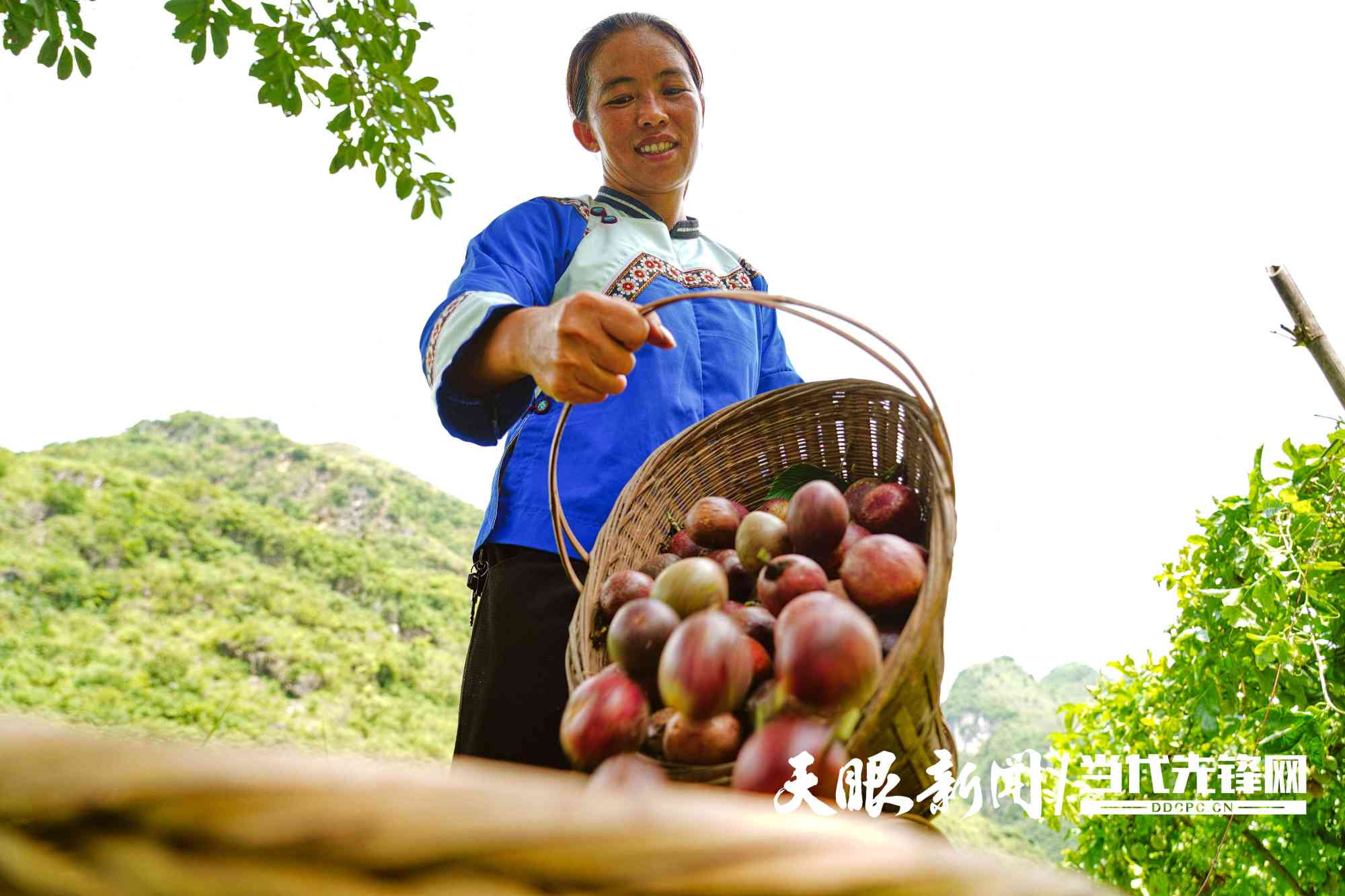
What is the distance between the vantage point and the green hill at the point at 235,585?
1172cm

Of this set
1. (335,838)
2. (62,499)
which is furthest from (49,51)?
(62,499)

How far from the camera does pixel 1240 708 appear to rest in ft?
5.56

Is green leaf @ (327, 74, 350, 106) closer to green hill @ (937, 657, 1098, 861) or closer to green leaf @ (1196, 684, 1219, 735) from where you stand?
green leaf @ (1196, 684, 1219, 735)

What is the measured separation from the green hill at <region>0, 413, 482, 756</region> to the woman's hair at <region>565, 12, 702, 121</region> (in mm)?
9448

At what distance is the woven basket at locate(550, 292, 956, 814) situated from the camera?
29.3 inches

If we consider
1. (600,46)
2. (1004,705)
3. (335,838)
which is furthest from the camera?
(1004,705)

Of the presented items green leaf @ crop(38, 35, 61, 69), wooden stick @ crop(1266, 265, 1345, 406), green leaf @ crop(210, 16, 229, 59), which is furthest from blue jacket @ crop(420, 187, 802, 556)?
wooden stick @ crop(1266, 265, 1345, 406)

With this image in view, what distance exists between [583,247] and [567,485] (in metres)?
0.42

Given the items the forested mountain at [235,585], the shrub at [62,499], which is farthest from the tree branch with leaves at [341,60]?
the shrub at [62,499]

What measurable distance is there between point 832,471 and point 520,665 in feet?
1.69

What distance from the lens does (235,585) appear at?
14.2 meters

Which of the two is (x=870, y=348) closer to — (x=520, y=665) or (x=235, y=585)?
(x=520, y=665)

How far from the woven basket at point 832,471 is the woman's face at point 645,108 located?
1.84 feet

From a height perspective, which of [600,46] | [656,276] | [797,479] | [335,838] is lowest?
[335,838]
